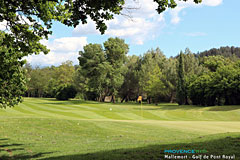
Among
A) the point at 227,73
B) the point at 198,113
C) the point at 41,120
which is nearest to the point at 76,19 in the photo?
the point at 41,120

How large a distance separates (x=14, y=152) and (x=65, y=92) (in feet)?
219

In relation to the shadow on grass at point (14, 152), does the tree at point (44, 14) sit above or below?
above

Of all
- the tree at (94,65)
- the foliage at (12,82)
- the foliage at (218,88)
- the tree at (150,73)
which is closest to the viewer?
the foliage at (12,82)

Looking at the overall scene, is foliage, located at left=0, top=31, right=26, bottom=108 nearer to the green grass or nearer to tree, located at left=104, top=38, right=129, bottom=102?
the green grass

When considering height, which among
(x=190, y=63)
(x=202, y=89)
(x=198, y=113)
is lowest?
(x=198, y=113)

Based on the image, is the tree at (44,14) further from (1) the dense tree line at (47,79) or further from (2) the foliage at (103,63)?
(1) the dense tree line at (47,79)

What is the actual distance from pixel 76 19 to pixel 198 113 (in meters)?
31.6

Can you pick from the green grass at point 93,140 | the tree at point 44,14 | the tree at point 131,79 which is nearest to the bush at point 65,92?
the tree at point 131,79

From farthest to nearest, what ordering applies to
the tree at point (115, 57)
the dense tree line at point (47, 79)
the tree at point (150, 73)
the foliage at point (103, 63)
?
1. the dense tree line at point (47, 79)
2. the tree at point (150, 73)
3. the tree at point (115, 57)
4. the foliage at point (103, 63)

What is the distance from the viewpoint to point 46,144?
1313cm

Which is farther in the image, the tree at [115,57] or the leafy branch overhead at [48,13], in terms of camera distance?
the tree at [115,57]

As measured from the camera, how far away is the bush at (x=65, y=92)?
7700cm

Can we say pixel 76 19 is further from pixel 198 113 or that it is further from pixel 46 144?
pixel 198 113

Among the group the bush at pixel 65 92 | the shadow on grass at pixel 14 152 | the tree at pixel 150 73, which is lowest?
the shadow on grass at pixel 14 152
